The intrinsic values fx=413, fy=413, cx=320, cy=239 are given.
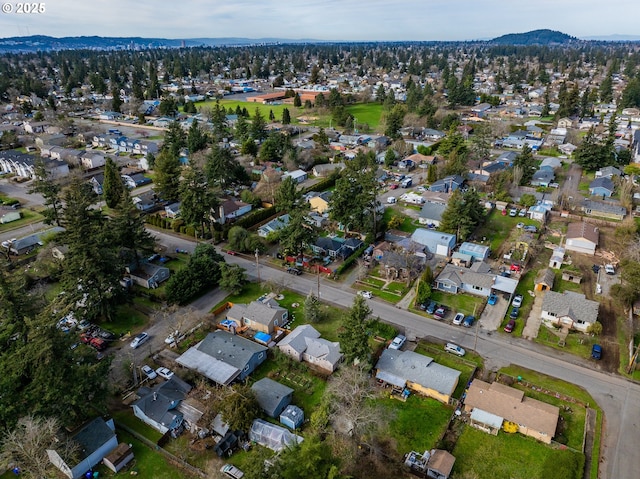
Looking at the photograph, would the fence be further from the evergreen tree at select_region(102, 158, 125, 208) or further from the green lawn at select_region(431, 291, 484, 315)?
the evergreen tree at select_region(102, 158, 125, 208)

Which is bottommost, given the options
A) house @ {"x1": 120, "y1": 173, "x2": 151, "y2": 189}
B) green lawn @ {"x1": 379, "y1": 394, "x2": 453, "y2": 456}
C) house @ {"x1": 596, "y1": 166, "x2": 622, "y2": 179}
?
green lawn @ {"x1": 379, "y1": 394, "x2": 453, "y2": 456}

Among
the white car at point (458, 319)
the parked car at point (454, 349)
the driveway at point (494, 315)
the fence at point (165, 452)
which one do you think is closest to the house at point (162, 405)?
the fence at point (165, 452)

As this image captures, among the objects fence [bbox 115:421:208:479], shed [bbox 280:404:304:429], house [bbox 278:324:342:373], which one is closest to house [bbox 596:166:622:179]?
house [bbox 278:324:342:373]

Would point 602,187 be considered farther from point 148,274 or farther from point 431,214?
point 148,274

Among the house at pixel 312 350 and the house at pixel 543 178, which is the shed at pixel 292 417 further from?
the house at pixel 543 178

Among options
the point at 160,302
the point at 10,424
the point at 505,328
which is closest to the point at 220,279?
the point at 160,302

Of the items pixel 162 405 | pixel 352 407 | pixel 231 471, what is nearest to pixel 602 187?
pixel 352 407
